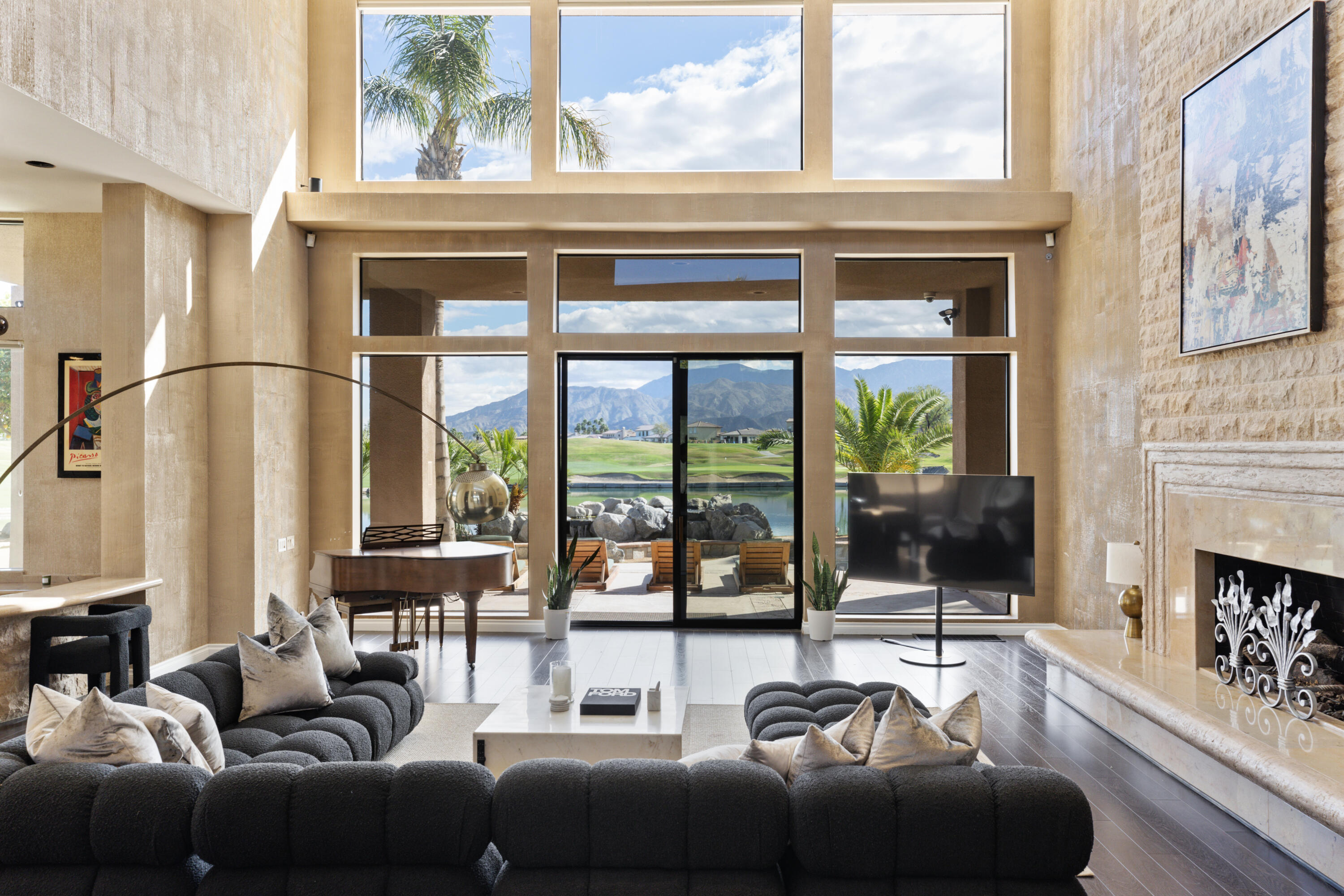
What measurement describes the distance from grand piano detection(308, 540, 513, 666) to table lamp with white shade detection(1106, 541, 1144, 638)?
4.01 meters

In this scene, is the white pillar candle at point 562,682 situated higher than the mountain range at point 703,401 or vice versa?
the mountain range at point 703,401

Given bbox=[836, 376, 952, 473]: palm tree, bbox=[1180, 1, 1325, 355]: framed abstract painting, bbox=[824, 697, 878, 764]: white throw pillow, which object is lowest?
bbox=[824, 697, 878, 764]: white throw pillow

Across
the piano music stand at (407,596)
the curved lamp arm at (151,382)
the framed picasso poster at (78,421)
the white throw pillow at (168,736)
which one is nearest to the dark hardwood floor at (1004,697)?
the piano music stand at (407,596)

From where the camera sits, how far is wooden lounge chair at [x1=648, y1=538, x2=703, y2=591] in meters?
7.52

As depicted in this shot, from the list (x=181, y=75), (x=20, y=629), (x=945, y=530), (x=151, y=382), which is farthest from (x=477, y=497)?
(x=181, y=75)

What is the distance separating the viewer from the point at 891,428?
24.7 feet

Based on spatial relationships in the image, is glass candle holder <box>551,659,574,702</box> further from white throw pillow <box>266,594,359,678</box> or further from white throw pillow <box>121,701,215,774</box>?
white throw pillow <box>121,701,215,774</box>

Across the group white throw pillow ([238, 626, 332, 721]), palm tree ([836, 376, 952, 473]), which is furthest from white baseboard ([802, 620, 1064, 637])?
white throw pillow ([238, 626, 332, 721])

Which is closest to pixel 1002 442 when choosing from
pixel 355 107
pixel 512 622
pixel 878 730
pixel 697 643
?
pixel 697 643

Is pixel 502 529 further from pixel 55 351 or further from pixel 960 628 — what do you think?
pixel 960 628

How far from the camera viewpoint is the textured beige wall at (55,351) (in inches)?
251

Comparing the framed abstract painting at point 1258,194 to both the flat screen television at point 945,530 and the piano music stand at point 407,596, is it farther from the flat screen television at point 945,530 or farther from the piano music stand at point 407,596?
the piano music stand at point 407,596

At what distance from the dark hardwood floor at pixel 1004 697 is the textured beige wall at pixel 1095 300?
980 mm

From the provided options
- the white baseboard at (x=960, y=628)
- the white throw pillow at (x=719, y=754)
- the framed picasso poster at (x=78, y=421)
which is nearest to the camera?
the white throw pillow at (x=719, y=754)
